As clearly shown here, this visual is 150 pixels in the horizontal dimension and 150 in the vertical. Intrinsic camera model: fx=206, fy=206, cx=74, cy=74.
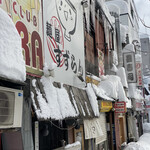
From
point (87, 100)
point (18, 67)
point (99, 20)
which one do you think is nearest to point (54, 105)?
point (18, 67)

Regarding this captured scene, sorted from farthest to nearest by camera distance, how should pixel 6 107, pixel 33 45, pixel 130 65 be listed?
pixel 130 65 < pixel 33 45 < pixel 6 107

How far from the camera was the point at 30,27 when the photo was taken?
17.9 feet

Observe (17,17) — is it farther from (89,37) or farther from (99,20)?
(99,20)

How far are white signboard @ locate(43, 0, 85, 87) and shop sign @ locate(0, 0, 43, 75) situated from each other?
42cm

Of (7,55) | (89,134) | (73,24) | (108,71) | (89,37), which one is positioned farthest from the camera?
(108,71)

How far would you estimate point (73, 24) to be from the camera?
864 centimetres

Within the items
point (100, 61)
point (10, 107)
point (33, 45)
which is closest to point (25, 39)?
point (33, 45)

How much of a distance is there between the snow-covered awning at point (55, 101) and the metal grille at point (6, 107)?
0.96 m

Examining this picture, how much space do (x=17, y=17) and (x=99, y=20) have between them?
897 cm

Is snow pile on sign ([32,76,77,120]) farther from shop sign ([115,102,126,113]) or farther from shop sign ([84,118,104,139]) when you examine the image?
shop sign ([115,102,126,113])

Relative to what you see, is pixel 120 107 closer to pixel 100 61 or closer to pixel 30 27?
pixel 100 61

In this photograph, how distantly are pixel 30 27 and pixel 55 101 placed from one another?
2.06m

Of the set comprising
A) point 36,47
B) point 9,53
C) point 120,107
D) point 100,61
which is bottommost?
point 120,107

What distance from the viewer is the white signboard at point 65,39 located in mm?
6559
